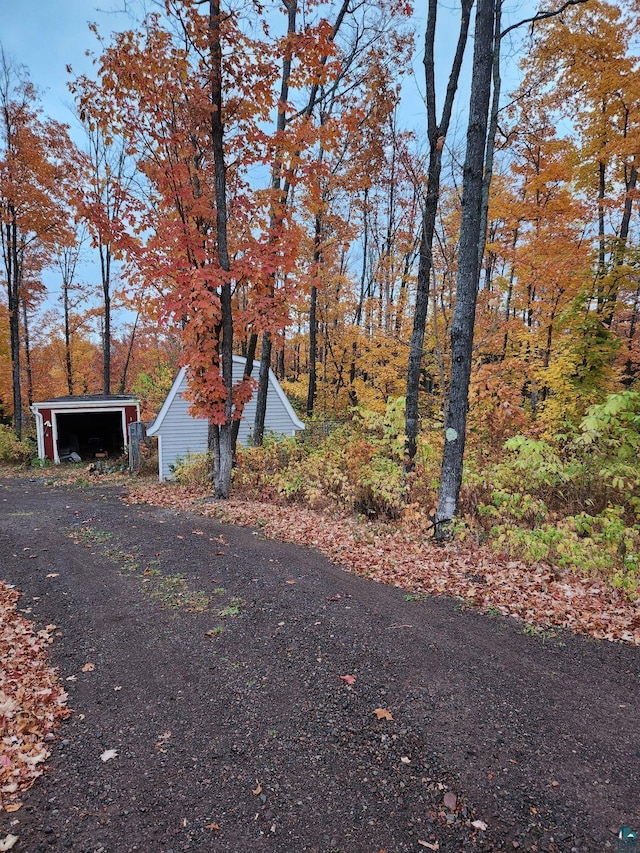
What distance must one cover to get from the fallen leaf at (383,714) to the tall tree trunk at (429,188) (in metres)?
5.51

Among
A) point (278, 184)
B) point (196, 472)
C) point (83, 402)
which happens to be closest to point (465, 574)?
point (196, 472)

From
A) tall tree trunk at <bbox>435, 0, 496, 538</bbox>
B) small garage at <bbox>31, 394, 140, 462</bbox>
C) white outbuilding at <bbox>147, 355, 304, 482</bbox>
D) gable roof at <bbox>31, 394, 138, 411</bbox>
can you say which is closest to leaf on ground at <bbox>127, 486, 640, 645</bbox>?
tall tree trunk at <bbox>435, 0, 496, 538</bbox>

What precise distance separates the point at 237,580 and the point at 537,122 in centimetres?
1428

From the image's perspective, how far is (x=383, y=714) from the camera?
283cm

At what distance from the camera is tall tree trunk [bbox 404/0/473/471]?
7.39 meters

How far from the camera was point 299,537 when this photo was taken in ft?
21.9

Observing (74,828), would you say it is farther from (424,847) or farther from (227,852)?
(424,847)

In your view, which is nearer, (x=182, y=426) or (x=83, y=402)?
(x=182, y=426)

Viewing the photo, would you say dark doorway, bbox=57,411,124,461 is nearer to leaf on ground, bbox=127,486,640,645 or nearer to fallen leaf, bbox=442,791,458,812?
leaf on ground, bbox=127,486,640,645

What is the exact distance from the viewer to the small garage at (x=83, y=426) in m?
18.4

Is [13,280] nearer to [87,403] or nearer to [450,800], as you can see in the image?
[87,403]

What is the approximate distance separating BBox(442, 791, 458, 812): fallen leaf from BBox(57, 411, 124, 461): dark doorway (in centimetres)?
2118

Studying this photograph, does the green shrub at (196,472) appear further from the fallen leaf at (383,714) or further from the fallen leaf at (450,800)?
the fallen leaf at (450,800)

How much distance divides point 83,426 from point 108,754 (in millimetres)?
22819
